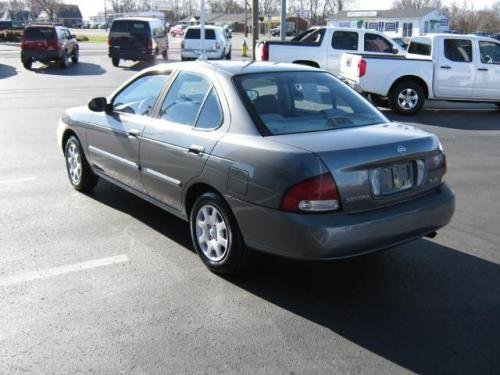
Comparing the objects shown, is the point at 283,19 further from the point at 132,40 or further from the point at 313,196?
the point at 313,196

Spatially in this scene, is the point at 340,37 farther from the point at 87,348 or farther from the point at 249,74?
the point at 87,348

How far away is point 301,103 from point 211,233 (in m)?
1.28

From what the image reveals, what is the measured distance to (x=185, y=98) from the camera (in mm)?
4758

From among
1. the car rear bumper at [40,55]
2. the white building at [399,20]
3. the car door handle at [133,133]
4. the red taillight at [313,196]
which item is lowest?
the red taillight at [313,196]

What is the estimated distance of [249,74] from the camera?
4547 millimetres

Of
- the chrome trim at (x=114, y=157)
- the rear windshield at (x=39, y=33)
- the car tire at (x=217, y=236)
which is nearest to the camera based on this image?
the car tire at (x=217, y=236)

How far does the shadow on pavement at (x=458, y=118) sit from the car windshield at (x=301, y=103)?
25.5 ft

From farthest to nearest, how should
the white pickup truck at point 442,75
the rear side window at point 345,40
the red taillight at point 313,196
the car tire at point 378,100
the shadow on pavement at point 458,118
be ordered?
1. the rear side window at point 345,40
2. the car tire at point 378,100
3. the white pickup truck at point 442,75
4. the shadow on pavement at point 458,118
5. the red taillight at point 313,196

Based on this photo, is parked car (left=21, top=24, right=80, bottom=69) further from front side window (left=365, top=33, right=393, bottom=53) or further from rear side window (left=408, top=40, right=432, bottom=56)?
rear side window (left=408, top=40, right=432, bottom=56)

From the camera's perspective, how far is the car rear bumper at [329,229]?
3.59 m

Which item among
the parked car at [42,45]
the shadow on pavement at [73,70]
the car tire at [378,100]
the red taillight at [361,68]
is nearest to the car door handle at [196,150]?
the red taillight at [361,68]

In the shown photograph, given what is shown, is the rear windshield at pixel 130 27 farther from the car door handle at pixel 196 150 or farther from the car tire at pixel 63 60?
the car door handle at pixel 196 150

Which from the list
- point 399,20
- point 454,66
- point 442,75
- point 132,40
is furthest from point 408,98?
point 399,20

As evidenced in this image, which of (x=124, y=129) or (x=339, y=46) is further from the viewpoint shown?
(x=339, y=46)
